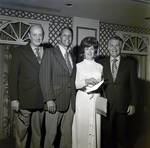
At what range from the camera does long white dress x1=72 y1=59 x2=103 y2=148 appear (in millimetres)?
1481

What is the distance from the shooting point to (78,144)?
150 centimetres

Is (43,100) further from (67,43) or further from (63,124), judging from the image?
(67,43)

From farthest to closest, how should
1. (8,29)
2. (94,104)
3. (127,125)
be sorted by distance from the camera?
(127,125) < (94,104) < (8,29)

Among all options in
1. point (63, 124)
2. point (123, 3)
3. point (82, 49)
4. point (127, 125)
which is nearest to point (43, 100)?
point (63, 124)

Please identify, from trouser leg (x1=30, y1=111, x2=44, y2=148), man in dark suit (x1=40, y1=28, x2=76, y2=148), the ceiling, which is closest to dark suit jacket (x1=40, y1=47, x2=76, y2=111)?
man in dark suit (x1=40, y1=28, x2=76, y2=148)

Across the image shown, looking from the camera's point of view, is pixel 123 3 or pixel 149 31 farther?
pixel 149 31

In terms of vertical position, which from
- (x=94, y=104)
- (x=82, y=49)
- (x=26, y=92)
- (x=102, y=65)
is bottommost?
(x=94, y=104)

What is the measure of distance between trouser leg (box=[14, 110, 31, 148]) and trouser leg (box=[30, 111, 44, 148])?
5 centimetres

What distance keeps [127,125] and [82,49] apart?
81cm

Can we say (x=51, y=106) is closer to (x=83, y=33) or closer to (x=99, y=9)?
(x=83, y=33)

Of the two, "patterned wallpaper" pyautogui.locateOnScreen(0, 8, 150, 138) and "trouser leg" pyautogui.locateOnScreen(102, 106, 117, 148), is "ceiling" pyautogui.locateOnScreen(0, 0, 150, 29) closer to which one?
"patterned wallpaper" pyautogui.locateOnScreen(0, 8, 150, 138)

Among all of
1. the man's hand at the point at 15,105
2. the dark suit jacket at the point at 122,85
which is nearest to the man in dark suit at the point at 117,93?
the dark suit jacket at the point at 122,85

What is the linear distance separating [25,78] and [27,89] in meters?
0.08

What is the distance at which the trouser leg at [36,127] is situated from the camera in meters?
1.39
